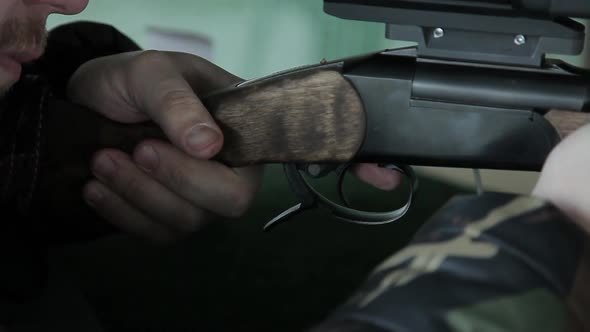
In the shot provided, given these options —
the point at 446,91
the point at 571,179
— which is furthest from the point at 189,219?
the point at 571,179

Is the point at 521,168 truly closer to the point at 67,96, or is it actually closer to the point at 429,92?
the point at 429,92

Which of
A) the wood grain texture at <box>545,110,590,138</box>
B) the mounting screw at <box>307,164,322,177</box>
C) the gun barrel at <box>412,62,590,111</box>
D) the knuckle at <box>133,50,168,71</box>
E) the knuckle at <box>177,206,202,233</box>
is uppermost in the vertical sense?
the gun barrel at <box>412,62,590,111</box>

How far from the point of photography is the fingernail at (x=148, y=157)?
0.89 metres

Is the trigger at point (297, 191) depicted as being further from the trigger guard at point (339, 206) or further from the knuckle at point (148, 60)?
the knuckle at point (148, 60)

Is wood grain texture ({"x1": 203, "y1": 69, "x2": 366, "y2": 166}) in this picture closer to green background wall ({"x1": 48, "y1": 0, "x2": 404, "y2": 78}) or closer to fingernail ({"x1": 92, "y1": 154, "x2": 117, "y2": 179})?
fingernail ({"x1": 92, "y1": 154, "x2": 117, "y2": 179})

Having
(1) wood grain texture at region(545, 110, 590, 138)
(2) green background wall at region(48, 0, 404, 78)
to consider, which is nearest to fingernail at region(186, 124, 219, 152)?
(1) wood grain texture at region(545, 110, 590, 138)

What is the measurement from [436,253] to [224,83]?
664 millimetres

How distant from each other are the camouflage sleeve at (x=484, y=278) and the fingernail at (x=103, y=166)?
1.77 feet

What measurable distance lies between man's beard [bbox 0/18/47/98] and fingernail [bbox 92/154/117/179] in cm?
12

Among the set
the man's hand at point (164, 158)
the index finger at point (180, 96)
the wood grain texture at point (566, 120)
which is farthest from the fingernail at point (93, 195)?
the wood grain texture at point (566, 120)

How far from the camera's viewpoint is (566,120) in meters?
0.63

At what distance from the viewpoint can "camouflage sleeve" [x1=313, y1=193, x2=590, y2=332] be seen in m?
0.35

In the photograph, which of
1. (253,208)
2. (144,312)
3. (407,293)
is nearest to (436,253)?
(407,293)

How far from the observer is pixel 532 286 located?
355 millimetres
